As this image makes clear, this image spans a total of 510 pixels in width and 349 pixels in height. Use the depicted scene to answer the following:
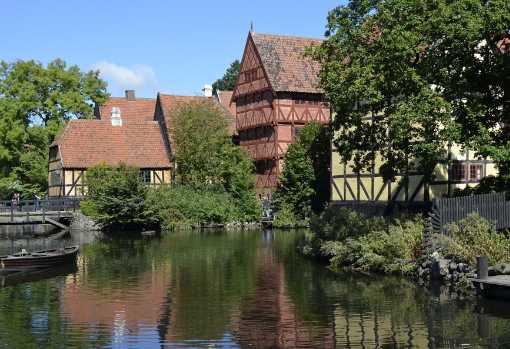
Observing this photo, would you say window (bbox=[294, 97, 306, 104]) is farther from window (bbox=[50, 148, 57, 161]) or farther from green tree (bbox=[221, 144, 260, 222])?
window (bbox=[50, 148, 57, 161])

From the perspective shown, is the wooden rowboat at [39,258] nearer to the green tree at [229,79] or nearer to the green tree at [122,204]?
the green tree at [122,204]

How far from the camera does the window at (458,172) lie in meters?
29.6

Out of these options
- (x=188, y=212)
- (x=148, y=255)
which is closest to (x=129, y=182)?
(x=188, y=212)

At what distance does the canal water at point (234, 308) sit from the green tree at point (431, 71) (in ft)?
16.2

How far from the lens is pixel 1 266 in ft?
79.2

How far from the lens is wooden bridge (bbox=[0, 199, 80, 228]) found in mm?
46594

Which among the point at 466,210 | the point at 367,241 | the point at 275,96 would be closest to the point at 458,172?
the point at 367,241

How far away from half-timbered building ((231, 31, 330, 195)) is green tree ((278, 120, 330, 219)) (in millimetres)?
3418

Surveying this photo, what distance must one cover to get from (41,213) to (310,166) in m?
18.7

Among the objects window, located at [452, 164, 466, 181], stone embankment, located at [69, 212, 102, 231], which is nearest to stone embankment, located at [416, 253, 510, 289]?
window, located at [452, 164, 466, 181]

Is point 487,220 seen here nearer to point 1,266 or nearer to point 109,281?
point 109,281

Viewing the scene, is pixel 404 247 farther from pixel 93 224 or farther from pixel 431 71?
pixel 93 224

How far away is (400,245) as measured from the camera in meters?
23.7

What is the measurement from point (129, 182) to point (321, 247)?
2114 centimetres
